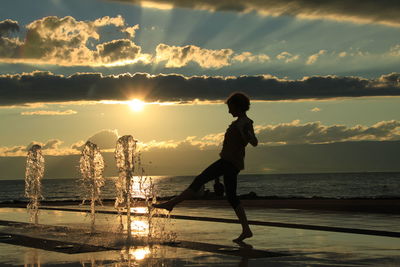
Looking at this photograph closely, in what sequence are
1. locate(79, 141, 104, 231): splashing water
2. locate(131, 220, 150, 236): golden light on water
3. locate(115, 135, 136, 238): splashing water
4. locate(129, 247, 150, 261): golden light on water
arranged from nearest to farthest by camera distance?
1. locate(129, 247, 150, 261): golden light on water
2. locate(131, 220, 150, 236): golden light on water
3. locate(115, 135, 136, 238): splashing water
4. locate(79, 141, 104, 231): splashing water

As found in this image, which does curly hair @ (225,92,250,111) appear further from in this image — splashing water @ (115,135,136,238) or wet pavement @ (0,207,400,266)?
splashing water @ (115,135,136,238)

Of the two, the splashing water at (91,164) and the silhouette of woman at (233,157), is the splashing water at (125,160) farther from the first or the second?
the silhouette of woman at (233,157)

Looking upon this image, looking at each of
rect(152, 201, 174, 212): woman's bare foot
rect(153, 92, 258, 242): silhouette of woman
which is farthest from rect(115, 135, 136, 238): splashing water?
rect(153, 92, 258, 242): silhouette of woman

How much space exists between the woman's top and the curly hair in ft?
0.63

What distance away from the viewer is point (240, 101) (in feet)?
31.1

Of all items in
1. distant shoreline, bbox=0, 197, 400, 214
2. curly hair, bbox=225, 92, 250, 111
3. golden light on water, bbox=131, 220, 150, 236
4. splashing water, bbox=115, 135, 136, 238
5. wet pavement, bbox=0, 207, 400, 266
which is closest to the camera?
wet pavement, bbox=0, 207, 400, 266

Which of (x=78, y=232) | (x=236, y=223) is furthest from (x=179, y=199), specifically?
(x=236, y=223)

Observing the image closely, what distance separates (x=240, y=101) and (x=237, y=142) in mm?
633

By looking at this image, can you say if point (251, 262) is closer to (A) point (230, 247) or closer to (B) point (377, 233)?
(A) point (230, 247)

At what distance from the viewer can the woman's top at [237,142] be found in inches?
365

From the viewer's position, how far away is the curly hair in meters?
→ 9.46

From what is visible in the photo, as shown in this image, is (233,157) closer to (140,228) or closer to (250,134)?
(250,134)

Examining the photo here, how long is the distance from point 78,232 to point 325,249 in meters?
4.94

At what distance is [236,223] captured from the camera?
13297 millimetres
